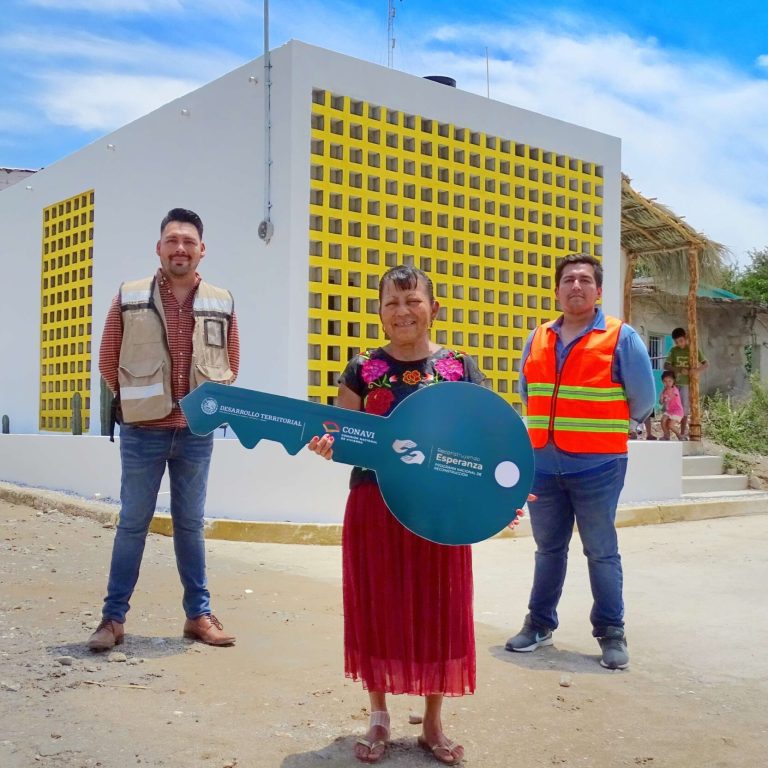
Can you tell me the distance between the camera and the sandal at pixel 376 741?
2.46 metres

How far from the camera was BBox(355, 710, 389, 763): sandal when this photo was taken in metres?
2.46

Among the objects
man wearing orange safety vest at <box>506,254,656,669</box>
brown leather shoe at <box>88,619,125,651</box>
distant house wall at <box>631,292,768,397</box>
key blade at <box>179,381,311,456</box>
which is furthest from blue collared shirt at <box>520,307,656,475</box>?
distant house wall at <box>631,292,768,397</box>

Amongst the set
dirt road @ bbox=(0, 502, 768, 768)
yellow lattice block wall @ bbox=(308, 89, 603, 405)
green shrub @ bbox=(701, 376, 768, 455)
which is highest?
yellow lattice block wall @ bbox=(308, 89, 603, 405)

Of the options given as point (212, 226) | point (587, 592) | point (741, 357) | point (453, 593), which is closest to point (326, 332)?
point (212, 226)

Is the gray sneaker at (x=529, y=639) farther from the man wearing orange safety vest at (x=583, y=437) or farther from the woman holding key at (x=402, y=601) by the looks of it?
the woman holding key at (x=402, y=601)

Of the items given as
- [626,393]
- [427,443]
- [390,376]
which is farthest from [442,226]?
[427,443]

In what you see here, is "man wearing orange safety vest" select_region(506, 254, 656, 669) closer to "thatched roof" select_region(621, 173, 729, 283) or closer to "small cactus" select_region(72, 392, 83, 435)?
"thatched roof" select_region(621, 173, 729, 283)

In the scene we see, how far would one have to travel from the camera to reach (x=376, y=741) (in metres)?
2.49

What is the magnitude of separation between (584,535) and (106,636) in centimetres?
199

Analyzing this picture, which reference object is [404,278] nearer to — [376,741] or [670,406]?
[376,741]

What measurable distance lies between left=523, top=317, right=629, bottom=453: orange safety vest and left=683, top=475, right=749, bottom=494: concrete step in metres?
6.44

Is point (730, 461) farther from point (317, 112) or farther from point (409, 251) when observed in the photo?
point (317, 112)

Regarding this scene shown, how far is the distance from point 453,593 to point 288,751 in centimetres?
64

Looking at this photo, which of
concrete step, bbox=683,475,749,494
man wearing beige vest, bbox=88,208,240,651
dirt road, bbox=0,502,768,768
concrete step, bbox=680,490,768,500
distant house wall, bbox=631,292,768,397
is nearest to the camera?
dirt road, bbox=0,502,768,768
